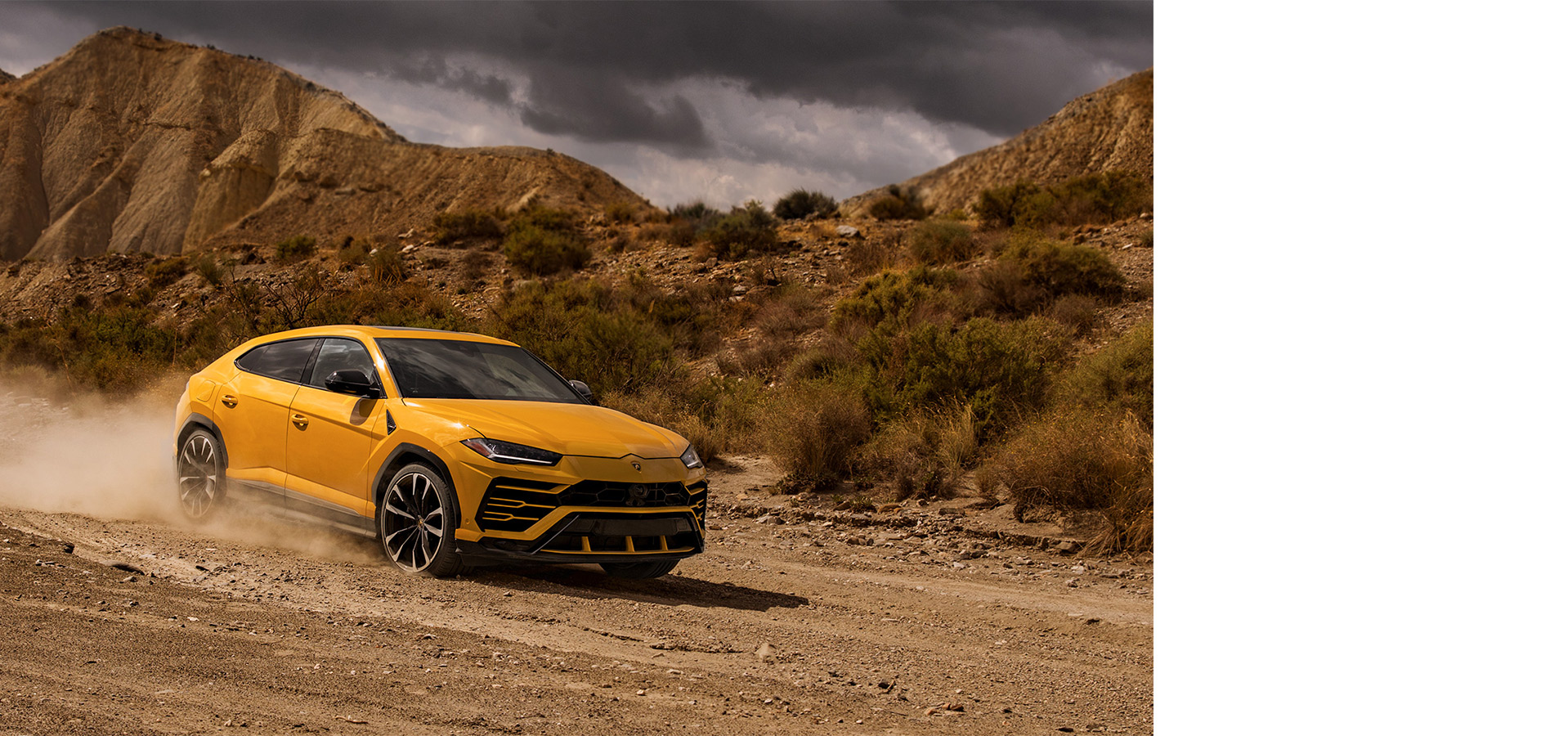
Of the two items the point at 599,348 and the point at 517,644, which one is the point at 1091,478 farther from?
the point at 599,348

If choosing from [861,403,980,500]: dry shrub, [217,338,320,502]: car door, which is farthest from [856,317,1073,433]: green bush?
[217,338,320,502]: car door

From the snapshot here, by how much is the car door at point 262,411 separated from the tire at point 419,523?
1.16m

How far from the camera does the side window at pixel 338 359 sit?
23.0 ft

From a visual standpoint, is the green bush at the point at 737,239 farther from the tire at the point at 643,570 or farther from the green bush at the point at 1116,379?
the tire at the point at 643,570

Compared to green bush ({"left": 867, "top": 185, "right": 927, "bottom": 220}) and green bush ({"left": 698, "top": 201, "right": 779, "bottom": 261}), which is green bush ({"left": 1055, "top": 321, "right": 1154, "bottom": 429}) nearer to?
green bush ({"left": 698, "top": 201, "right": 779, "bottom": 261})

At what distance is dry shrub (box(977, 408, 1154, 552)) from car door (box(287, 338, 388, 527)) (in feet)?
19.1

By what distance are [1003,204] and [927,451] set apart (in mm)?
19556

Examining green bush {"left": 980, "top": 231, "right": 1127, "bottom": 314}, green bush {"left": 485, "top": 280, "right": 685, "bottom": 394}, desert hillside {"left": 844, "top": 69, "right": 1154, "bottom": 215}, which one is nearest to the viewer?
green bush {"left": 485, "top": 280, "right": 685, "bottom": 394}

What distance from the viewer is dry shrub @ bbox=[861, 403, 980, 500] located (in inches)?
436

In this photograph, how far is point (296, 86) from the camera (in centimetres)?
6838

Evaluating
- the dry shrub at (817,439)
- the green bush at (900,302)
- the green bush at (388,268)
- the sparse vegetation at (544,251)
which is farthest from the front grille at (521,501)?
the green bush at (388,268)

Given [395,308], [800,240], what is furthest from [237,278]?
[800,240]

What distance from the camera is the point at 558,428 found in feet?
20.5

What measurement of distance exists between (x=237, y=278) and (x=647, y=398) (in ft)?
79.5
